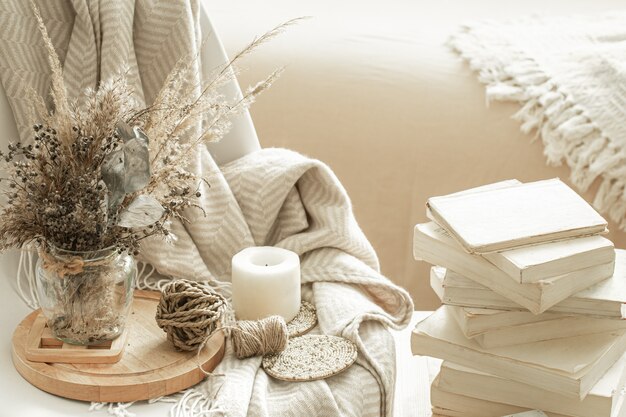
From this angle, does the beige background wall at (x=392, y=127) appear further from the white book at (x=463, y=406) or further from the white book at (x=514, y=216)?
the white book at (x=463, y=406)

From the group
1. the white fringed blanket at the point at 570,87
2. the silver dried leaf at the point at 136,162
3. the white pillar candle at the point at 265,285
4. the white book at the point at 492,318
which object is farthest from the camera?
the white fringed blanket at the point at 570,87

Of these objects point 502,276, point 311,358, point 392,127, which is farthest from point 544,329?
point 392,127

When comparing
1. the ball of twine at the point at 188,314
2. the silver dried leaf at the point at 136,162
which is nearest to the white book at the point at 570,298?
the ball of twine at the point at 188,314

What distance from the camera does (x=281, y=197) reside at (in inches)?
56.7

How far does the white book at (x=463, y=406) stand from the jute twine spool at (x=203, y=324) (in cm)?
22

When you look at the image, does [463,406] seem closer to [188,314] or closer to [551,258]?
[551,258]

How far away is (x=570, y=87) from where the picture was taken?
196 cm

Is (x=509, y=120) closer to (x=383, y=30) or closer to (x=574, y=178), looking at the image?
(x=574, y=178)

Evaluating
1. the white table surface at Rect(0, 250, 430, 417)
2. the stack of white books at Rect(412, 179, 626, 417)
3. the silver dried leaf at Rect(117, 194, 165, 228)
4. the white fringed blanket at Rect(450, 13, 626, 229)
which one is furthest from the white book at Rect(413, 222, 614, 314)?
the white fringed blanket at Rect(450, 13, 626, 229)

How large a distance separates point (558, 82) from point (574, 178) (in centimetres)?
22

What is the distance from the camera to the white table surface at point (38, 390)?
111cm

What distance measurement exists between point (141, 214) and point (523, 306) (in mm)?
484

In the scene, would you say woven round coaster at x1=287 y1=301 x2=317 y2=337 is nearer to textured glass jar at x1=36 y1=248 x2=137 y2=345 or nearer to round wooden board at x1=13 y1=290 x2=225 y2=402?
round wooden board at x1=13 y1=290 x2=225 y2=402

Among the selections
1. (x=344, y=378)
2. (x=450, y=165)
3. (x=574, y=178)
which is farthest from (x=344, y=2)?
(x=344, y=378)
